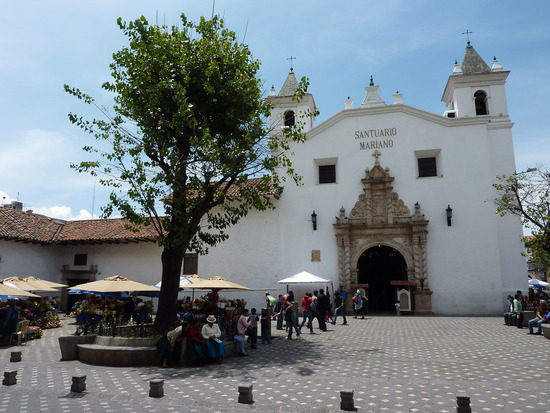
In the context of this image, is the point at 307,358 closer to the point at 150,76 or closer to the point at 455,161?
the point at 150,76

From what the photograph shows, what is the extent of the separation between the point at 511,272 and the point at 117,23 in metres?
21.2

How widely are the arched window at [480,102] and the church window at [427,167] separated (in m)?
4.28

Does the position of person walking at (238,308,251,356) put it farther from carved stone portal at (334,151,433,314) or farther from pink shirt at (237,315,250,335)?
carved stone portal at (334,151,433,314)

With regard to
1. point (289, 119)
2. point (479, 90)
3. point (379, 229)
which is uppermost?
point (479, 90)

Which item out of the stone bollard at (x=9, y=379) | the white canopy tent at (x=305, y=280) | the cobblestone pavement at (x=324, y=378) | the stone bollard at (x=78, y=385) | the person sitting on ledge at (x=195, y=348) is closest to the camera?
the cobblestone pavement at (x=324, y=378)

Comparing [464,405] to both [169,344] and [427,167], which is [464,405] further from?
[427,167]

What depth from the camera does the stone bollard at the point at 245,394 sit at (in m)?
6.85

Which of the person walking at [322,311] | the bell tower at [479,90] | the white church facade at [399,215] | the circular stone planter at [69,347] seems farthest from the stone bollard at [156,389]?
the bell tower at [479,90]

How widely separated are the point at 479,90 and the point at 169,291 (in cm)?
2150

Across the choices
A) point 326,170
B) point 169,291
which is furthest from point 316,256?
point 169,291

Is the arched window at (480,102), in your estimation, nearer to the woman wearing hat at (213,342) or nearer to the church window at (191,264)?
the church window at (191,264)

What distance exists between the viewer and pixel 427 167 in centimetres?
2389

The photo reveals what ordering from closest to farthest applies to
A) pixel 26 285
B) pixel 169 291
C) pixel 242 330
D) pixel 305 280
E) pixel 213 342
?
pixel 213 342, pixel 242 330, pixel 169 291, pixel 26 285, pixel 305 280

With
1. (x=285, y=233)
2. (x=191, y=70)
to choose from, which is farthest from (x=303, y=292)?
A: (x=191, y=70)
